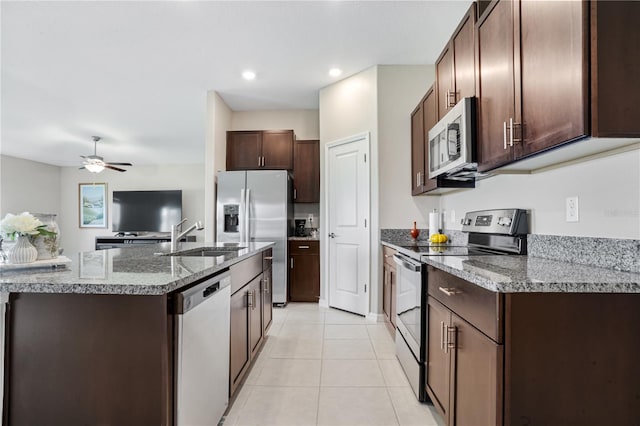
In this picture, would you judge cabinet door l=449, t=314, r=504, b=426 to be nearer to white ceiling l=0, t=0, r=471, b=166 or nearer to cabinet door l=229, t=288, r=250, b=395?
cabinet door l=229, t=288, r=250, b=395

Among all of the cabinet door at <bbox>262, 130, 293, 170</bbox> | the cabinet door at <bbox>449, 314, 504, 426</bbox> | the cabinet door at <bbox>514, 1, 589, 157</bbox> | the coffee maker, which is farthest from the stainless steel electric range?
the cabinet door at <bbox>262, 130, 293, 170</bbox>

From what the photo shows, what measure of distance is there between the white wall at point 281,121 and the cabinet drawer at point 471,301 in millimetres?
3777

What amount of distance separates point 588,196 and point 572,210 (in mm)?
108

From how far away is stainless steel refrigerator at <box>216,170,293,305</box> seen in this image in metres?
4.12

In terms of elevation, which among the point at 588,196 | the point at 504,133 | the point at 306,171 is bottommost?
the point at 588,196

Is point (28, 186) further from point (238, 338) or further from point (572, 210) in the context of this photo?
point (572, 210)

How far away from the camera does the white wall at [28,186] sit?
6.99 meters

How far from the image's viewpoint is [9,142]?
20.3 feet

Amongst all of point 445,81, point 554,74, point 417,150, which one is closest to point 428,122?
point 417,150

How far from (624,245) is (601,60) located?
0.67 metres

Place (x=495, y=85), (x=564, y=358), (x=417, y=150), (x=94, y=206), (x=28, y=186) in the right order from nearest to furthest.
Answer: (x=564, y=358) → (x=495, y=85) → (x=417, y=150) → (x=28, y=186) → (x=94, y=206)

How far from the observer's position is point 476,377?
45.7 inches

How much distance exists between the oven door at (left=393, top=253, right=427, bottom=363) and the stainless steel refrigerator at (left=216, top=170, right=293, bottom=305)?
2053mm

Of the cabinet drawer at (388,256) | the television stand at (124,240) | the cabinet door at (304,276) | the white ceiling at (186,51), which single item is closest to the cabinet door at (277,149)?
the white ceiling at (186,51)
